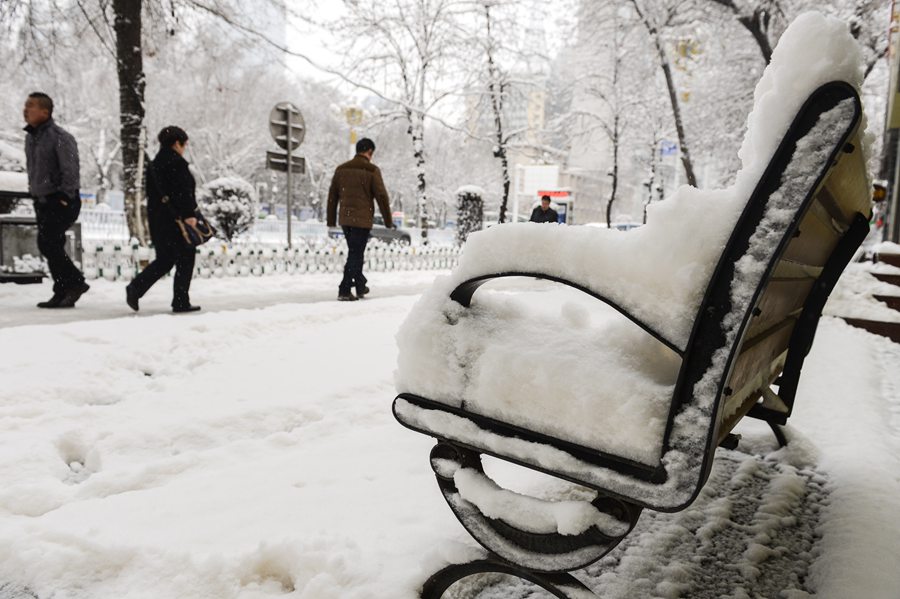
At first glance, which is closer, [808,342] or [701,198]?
[701,198]

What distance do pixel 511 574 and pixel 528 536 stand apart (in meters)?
0.15

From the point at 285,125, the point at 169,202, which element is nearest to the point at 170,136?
the point at 169,202

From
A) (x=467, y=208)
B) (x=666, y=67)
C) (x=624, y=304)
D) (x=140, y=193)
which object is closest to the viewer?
(x=624, y=304)

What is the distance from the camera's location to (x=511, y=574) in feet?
4.23

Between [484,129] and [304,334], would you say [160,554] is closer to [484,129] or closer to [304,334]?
[304,334]

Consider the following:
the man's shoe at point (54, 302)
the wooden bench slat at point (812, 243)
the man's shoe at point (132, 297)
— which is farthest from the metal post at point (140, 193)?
the wooden bench slat at point (812, 243)

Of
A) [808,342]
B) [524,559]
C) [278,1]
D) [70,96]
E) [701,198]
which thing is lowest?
[524,559]

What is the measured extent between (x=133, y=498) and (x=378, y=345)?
9.03 ft

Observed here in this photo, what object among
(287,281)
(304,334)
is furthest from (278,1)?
(304,334)

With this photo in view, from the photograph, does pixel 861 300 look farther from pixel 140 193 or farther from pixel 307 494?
pixel 140 193

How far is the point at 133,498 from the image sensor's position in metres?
1.99

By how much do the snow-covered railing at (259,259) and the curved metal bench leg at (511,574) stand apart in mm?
8861

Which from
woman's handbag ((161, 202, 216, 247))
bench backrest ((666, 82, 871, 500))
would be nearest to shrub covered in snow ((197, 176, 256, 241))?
woman's handbag ((161, 202, 216, 247))

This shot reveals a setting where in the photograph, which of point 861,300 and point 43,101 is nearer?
point 43,101
